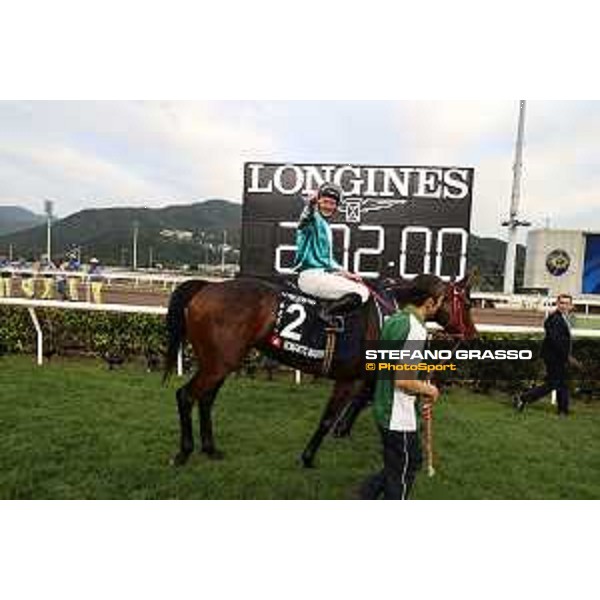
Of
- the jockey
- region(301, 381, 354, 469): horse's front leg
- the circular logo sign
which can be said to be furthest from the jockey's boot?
the circular logo sign

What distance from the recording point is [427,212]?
6.21 meters

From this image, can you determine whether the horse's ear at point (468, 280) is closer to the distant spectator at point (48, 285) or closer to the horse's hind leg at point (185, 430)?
the horse's hind leg at point (185, 430)

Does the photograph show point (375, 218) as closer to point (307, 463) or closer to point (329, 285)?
point (329, 285)

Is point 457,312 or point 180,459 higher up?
point 457,312

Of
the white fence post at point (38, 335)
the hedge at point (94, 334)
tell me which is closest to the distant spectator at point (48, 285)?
the hedge at point (94, 334)

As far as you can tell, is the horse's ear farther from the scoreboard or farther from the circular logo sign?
the circular logo sign

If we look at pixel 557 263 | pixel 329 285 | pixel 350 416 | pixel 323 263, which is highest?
pixel 557 263

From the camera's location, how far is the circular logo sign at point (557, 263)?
21141mm

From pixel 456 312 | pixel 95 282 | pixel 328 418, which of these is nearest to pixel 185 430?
pixel 328 418

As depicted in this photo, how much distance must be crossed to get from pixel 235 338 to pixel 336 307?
79 centimetres

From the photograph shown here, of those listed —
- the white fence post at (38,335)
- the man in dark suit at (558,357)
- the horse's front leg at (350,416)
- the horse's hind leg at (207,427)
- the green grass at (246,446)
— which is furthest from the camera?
the white fence post at (38,335)

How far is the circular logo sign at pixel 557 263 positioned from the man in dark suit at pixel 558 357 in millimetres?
17044

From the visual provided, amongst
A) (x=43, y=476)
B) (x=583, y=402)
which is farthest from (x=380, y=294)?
(x=583, y=402)

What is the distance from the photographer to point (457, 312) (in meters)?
4.34
